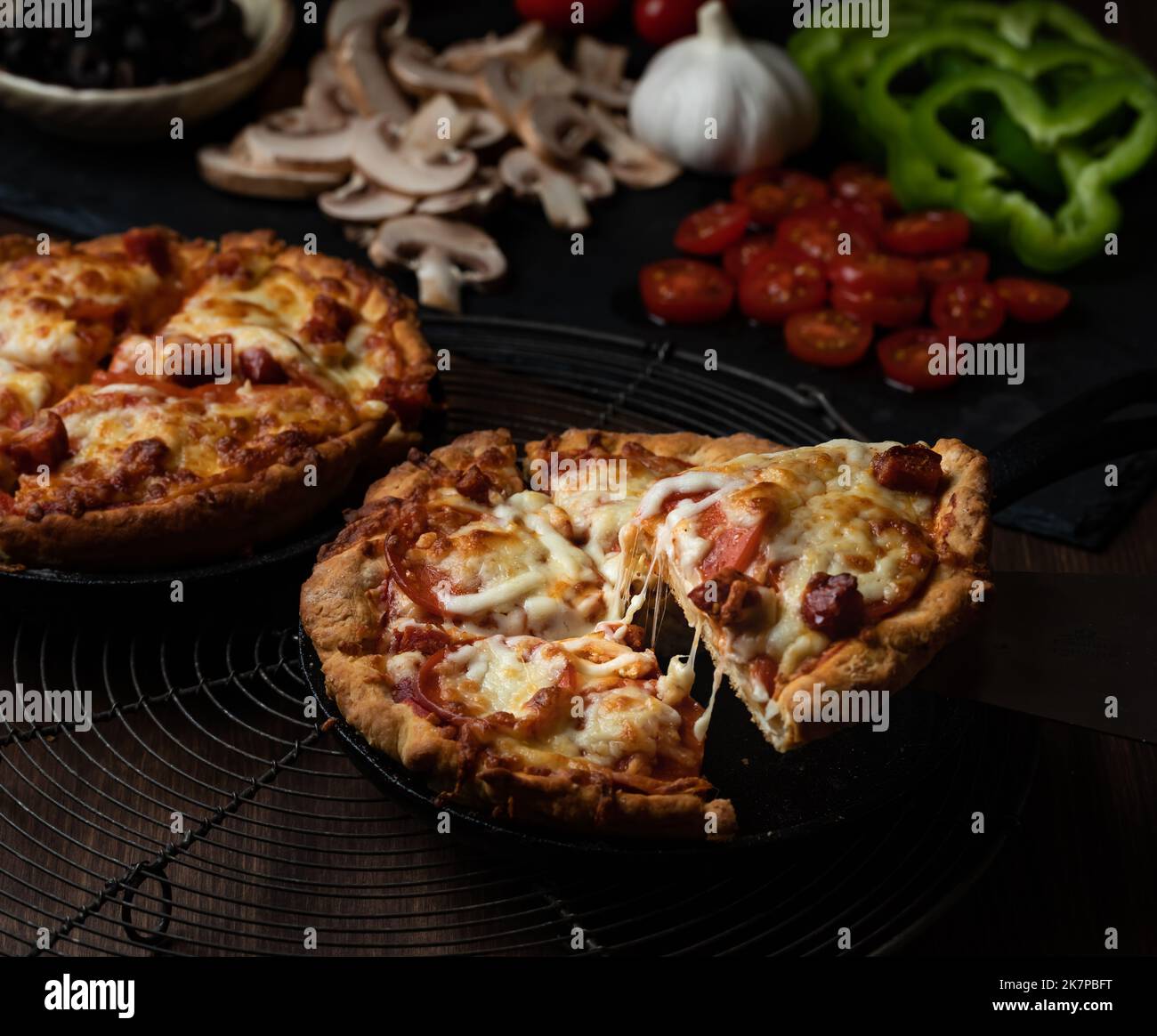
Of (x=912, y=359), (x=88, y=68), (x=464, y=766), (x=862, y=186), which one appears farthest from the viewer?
A: (x=862, y=186)

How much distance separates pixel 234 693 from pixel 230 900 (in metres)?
1.19

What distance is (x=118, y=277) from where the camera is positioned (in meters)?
5.70

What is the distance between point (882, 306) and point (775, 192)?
1.12 m

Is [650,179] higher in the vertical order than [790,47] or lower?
lower

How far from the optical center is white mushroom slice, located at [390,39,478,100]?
314 inches

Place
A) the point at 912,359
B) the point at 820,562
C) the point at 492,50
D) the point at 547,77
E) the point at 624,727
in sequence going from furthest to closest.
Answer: the point at 492,50 < the point at 547,77 < the point at 912,359 < the point at 820,562 < the point at 624,727

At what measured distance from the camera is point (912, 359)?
21.7 feet

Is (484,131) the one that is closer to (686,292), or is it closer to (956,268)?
(686,292)

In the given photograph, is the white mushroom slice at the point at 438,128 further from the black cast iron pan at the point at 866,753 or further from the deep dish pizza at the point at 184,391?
the black cast iron pan at the point at 866,753

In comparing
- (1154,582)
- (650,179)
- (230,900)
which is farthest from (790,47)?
(230,900)

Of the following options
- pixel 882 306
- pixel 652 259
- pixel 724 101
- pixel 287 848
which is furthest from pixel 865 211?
pixel 287 848
